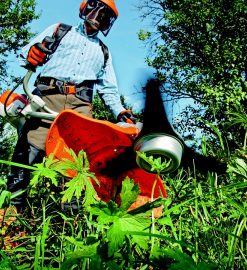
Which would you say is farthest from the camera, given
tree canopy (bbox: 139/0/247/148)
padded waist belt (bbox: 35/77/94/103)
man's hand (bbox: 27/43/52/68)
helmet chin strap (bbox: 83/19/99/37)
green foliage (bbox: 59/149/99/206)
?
tree canopy (bbox: 139/0/247/148)

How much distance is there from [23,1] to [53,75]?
14804 mm

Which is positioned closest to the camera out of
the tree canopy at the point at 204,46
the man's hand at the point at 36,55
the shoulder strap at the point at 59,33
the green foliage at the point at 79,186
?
the green foliage at the point at 79,186

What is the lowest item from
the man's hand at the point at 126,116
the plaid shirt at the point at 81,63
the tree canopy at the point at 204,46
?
the man's hand at the point at 126,116

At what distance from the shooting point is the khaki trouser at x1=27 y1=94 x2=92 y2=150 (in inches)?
118

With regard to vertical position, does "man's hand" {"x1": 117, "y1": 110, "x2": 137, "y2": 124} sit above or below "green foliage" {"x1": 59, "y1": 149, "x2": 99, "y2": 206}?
above

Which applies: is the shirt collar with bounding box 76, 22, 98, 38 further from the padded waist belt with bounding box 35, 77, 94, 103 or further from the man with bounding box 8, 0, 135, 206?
the padded waist belt with bounding box 35, 77, 94, 103

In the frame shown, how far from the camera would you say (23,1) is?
653 inches

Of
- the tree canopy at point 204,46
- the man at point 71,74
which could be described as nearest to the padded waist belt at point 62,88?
the man at point 71,74

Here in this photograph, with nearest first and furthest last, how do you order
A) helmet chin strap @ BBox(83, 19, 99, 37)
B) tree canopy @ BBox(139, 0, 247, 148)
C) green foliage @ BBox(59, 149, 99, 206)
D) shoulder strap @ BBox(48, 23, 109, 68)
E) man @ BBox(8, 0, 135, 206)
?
green foliage @ BBox(59, 149, 99, 206) < man @ BBox(8, 0, 135, 206) < shoulder strap @ BBox(48, 23, 109, 68) < helmet chin strap @ BBox(83, 19, 99, 37) < tree canopy @ BBox(139, 0, 247, 148)

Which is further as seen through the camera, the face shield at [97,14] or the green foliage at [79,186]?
the face shield at [97,14]

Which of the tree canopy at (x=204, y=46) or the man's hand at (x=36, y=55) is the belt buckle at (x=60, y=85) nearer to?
the man's hand at (x=36, y=55)

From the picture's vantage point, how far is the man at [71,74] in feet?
9.73

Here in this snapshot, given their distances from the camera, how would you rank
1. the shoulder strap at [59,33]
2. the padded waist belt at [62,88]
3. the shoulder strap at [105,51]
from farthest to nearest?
the shoulder strap at [105,51], the shoulder strap at [59,33], the padded waist belt at [62,88]

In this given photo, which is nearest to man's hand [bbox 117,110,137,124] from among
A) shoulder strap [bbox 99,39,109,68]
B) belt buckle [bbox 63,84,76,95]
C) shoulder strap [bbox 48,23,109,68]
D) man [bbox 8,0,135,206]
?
man [bbox 8,0,135,206]
